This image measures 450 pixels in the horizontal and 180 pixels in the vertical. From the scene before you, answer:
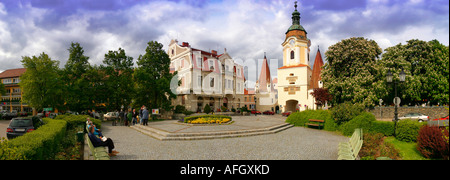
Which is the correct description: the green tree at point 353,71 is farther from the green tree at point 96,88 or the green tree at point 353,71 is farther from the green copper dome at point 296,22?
the green tree at point 96,88

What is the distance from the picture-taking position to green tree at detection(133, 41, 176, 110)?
2823 centimetres

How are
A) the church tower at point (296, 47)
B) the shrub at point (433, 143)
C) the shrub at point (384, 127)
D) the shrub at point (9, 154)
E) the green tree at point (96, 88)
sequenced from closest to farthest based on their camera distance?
the shrub at point (9, 154)
the shrub at point (433, 143)
the shrub at point (384, 127)
the green tree at point (96, 88)
the church tower at point (296, 47)

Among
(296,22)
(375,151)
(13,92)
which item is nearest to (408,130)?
(375,151)

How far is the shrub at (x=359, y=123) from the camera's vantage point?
1391cm

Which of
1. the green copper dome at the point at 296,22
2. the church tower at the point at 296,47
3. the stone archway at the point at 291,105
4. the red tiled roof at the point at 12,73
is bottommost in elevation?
the stone archway at the point at 291,105

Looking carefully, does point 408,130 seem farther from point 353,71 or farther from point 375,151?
point 353,71

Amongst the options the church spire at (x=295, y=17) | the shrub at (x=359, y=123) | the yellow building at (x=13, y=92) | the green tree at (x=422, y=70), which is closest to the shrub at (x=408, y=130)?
the shrub at (x=359, y=123)

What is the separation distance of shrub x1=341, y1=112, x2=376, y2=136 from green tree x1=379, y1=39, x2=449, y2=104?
13.2m

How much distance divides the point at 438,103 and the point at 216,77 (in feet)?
105

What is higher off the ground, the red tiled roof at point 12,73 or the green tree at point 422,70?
the red tiled roof at point 12,73

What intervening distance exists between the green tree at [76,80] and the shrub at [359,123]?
28.1 meters

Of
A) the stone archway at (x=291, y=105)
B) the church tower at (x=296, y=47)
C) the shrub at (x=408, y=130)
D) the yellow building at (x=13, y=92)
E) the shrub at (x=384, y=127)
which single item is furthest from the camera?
the yellow building at (x=13, y=92)

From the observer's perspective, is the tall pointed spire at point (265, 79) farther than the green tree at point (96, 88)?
Yes
